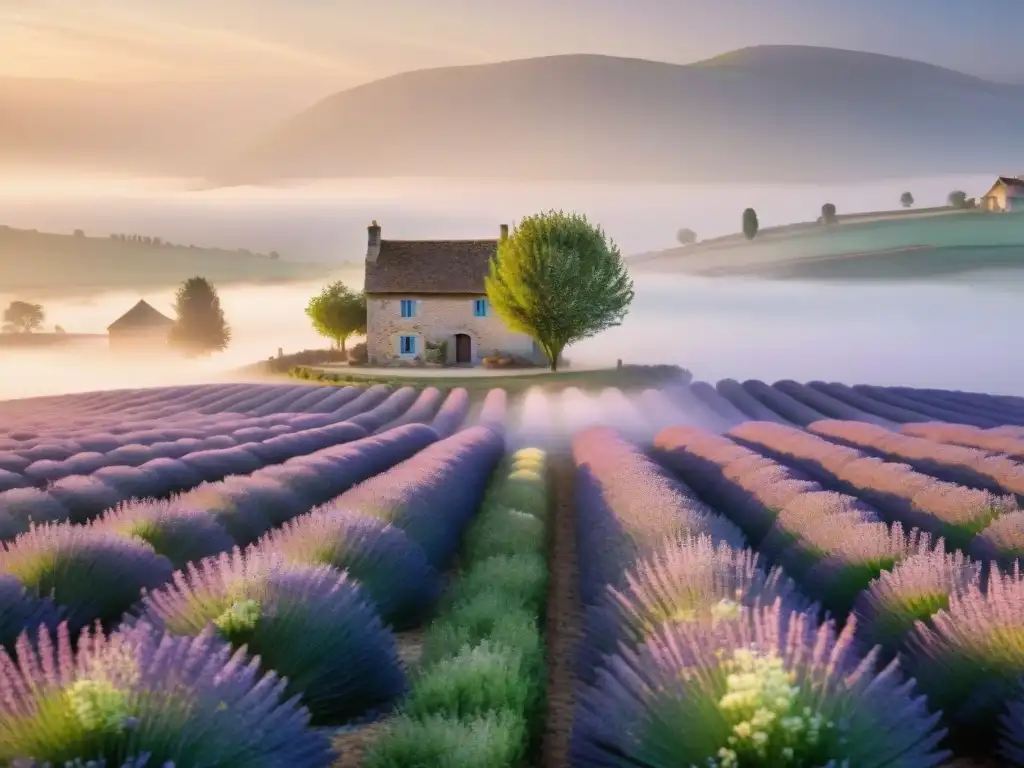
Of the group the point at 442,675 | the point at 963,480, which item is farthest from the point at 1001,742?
the point at 963,480

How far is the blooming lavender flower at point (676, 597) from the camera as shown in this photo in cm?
511

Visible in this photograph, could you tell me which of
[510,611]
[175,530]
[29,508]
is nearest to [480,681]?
[510,611]

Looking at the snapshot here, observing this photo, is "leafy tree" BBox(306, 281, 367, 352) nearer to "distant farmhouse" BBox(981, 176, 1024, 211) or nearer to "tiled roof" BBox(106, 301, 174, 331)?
"tiled roof" BBox(106, 301, 174, 331)

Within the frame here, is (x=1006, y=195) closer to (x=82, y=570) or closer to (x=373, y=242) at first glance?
(x=373, y=242)

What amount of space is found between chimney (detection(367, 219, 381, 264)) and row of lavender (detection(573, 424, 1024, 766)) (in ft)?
136

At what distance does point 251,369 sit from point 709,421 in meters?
30.5

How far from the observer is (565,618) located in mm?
8570

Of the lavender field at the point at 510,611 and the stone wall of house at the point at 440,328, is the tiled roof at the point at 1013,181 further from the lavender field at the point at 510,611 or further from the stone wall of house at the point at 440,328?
the lavender field at the point at 510,611

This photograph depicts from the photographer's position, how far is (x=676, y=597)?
17.1 ft

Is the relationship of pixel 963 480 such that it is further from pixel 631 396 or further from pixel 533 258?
pixel 533 258

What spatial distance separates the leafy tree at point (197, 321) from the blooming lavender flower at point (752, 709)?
64655 millimetres

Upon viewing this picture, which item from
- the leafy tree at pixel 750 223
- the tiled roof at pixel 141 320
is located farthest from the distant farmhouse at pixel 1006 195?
the tiled roof at pixel 141 320

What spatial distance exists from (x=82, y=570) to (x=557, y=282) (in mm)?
38777

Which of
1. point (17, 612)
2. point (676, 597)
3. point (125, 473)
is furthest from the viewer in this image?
point (125, 473)
